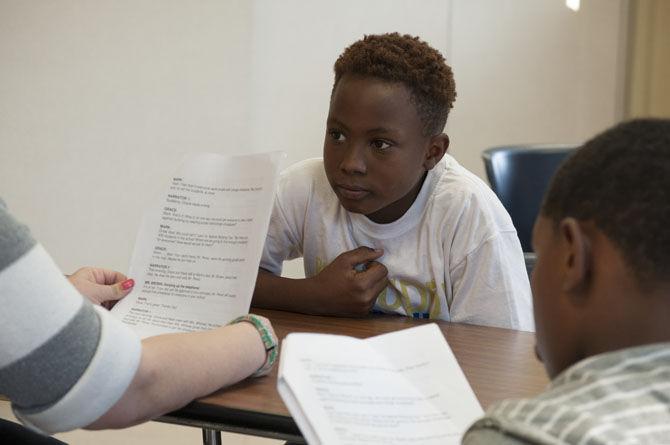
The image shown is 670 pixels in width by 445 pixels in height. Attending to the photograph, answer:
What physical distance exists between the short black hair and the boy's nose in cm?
77

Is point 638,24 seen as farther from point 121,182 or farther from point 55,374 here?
point 55,374

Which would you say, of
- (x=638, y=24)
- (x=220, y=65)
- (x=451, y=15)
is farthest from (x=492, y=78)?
(x=220, y=65)

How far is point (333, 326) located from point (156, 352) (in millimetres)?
463

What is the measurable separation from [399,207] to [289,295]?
26 centimetres

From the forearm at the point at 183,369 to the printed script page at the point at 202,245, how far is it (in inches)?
7.2

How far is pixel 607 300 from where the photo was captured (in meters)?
0.68

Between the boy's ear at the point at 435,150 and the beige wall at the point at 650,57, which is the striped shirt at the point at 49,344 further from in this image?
the beige wall at the point at 650,57

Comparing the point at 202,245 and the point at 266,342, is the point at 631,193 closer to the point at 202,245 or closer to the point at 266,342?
the point at 266,342

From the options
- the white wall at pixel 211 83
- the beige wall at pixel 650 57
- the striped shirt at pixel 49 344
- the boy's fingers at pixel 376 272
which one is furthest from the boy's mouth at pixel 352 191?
the beige wall at pixel 650 57

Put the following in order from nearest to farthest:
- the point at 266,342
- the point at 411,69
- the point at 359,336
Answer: the point at 266,342 → the point at 359,336 → the point at 411,69

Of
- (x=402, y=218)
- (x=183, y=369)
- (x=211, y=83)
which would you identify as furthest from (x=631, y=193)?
(x=211, y=83)

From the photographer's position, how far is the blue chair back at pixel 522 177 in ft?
7.48

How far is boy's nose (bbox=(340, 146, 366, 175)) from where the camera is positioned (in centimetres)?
149

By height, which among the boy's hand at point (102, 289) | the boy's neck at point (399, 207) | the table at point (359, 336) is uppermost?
the boy's neck at point (399, 207)
